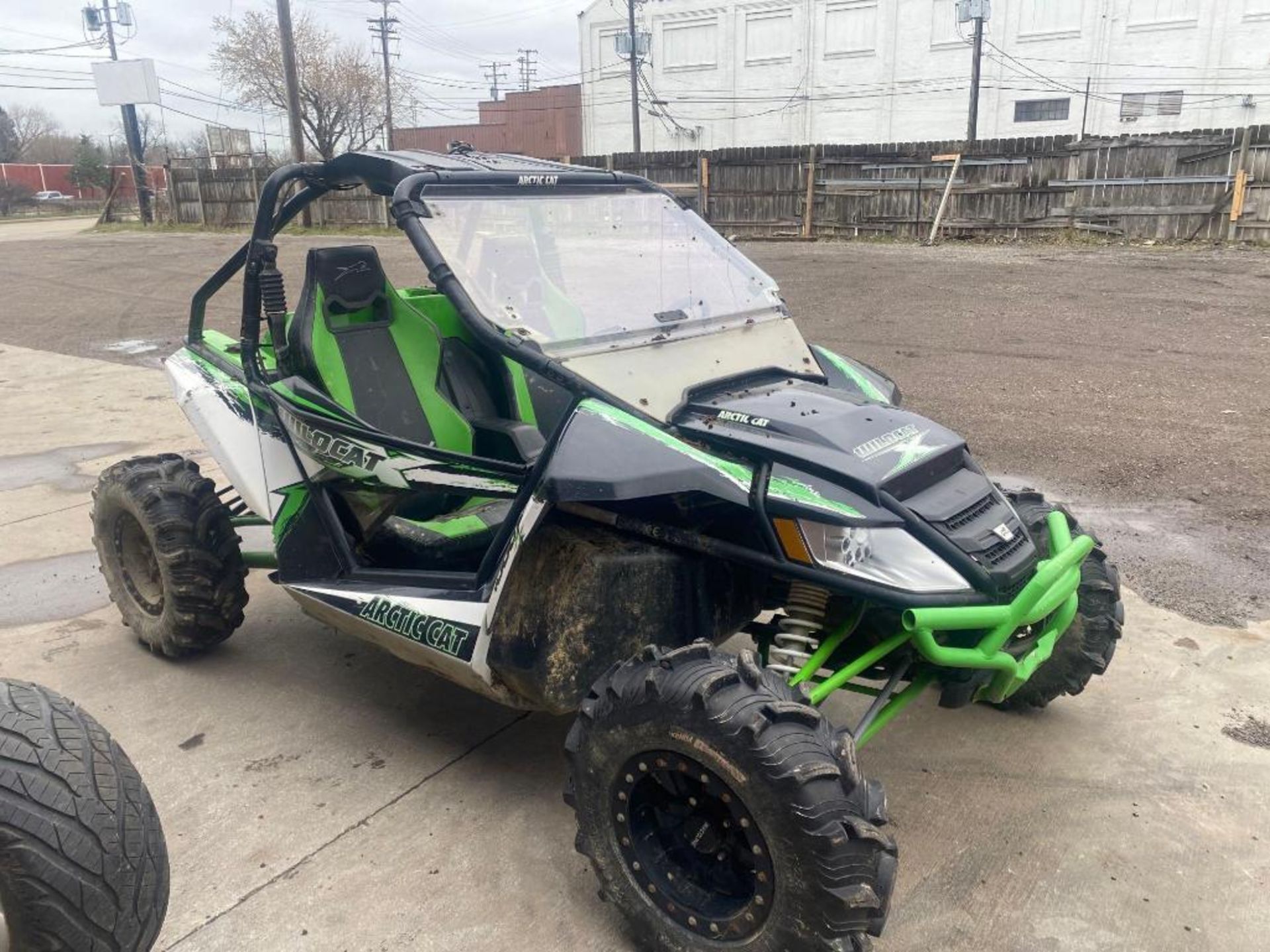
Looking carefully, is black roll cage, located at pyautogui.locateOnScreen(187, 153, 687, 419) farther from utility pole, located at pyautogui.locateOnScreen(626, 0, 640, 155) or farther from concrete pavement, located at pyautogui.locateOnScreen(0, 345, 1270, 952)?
utility pole, located at pyautogui.locateOnScreen(626, 0, 640, 155)

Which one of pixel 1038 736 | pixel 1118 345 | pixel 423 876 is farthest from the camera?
pixel 1118 345

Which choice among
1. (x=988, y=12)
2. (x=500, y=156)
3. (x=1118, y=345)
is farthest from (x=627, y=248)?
(x=988, y=12)

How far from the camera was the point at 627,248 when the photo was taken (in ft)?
11.5

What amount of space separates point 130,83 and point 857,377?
36984 millimetres

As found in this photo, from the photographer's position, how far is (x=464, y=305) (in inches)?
115

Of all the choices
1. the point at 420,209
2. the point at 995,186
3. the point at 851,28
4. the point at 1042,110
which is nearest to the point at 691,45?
the point at 851,28

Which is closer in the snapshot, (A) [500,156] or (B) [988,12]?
(A) [500,156]

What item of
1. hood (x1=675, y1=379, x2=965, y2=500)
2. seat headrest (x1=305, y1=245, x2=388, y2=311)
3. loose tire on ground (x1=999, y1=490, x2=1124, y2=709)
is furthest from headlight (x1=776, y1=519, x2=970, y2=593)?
seat headrest (x1=305, y1=245, x2=388, y2=311)

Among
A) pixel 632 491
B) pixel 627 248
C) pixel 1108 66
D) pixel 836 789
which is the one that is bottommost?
pixel 836 789

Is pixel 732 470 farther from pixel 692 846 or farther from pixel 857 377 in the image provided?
pixel 857 377

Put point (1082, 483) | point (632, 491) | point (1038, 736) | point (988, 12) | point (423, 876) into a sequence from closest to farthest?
point (632, 491), point (423, 876), point (1038, 736), point (1082, 483), point (988, 12)

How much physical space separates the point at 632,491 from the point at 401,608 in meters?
1.01

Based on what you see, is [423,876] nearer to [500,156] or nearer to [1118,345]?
[500,156]

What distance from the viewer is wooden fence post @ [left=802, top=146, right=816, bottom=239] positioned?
64.4 ft
